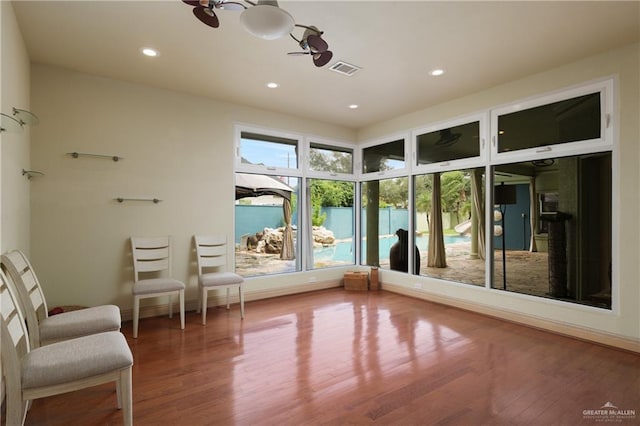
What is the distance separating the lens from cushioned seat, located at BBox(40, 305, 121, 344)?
2.25m

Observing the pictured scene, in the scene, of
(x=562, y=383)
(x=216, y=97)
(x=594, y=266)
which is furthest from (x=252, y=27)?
(x=594, y=266)

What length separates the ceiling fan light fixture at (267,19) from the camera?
1876 millimetres

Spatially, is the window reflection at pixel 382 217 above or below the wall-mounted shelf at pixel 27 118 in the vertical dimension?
below

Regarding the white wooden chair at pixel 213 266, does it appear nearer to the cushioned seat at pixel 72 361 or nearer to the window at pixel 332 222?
the window at pixel 332 222

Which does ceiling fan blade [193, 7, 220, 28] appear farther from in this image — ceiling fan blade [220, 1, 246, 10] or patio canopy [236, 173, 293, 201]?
patio canopy [236, 173, 293, 201]

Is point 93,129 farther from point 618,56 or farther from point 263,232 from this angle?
point 618,56

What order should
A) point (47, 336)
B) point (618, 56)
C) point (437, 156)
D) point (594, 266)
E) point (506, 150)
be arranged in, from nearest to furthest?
point (47, 336) < point (618, 56) < point (594, 266) < point (506, 150) < point (437, 156)

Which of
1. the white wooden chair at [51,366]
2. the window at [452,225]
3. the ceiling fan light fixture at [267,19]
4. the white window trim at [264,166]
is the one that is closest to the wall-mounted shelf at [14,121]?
the white wooden chair at [51,366]

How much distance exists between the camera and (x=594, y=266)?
338 centimetres

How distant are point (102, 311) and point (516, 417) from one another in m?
2.97

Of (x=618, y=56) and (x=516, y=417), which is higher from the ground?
(x=618, y=56)

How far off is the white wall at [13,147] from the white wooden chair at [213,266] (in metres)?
1.69

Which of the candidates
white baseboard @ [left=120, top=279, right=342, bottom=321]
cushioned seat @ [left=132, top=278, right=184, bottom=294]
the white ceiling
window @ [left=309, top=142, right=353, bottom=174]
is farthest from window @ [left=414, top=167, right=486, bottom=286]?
cushioned seat @ [left=132, top=278, right=184, bottom=294]

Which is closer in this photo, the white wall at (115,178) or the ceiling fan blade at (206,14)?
the ceiling fan blade at (206,14)
